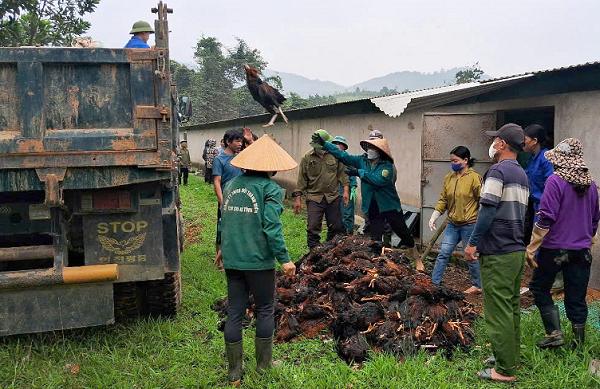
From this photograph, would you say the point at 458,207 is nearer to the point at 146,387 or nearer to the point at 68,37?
the point at 146,387

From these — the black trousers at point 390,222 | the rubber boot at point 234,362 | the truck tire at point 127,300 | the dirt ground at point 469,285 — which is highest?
the black trousers at point 390,222

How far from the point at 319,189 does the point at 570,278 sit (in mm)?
3545

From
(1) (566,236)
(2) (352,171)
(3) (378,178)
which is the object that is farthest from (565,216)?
(2) (352,171)

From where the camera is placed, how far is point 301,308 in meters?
4.57

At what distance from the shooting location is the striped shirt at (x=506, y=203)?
3.41 metres

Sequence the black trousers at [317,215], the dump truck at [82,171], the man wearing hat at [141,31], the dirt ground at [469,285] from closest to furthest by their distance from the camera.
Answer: the dump truck at [82,171] → the dirt ground at [469,285] → the man wearing hat at [141,31] → the black trousers at [317,215]

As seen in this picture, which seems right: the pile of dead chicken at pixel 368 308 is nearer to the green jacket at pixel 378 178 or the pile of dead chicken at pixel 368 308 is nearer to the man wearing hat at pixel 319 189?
the green jacket at pixel 378 178

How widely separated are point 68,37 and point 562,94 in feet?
48.9

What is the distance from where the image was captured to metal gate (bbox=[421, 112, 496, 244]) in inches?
292

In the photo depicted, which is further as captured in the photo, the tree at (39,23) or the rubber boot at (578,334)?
the tree at (39,23)

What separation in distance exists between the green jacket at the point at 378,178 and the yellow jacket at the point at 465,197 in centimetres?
89

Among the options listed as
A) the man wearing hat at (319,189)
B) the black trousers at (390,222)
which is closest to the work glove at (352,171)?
the man wearing hat at (319,189)

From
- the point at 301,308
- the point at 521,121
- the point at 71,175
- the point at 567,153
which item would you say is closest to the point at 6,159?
the point at 71,175

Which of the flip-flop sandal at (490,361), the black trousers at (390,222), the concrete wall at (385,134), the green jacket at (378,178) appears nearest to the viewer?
the flip-flop sandal at (490,361)
